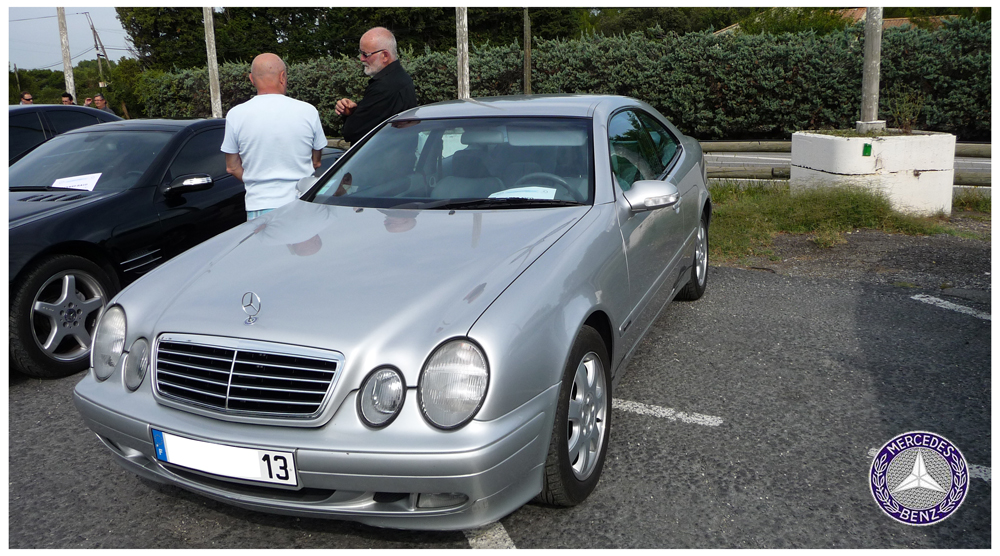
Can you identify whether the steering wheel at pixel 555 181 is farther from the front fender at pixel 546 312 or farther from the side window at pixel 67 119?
the side window at pixel 67 119

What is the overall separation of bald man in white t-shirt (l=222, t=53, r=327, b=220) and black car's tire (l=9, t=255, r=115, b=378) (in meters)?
0.99

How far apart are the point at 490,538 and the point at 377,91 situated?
360 cm

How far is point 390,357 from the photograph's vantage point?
2.27 metres

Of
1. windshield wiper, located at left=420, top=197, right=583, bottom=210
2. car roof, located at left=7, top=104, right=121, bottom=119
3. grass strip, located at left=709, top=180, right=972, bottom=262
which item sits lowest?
grass strip, located at left=709, top=180, right=972, bottom=262

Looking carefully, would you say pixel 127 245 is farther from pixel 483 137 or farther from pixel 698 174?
pixel 698 174

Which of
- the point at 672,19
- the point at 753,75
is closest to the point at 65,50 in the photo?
the point at 753,75

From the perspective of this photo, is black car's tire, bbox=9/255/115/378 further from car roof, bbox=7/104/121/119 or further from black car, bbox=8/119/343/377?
car roof, bbox=7/104/121/119

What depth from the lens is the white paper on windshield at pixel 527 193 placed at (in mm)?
3482

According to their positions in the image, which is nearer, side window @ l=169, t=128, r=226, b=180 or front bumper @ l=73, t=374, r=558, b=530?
front bumper @ l=73, t=374, r=558, b=530

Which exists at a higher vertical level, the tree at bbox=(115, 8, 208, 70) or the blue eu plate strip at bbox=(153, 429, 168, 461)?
the tree at bbox=(115, 8, 208, 70)

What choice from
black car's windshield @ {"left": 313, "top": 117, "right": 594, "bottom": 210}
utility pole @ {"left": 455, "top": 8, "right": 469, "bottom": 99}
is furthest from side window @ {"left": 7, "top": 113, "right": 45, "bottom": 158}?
utility pole @ {"left": 455, "top": 8, "right": 469, "bottom": 99}

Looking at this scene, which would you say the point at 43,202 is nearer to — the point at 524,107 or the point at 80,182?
the point at 80,182

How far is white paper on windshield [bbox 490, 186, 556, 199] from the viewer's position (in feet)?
11.4

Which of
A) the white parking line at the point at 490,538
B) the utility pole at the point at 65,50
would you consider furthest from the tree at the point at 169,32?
the white parking line at the point at 490,538
